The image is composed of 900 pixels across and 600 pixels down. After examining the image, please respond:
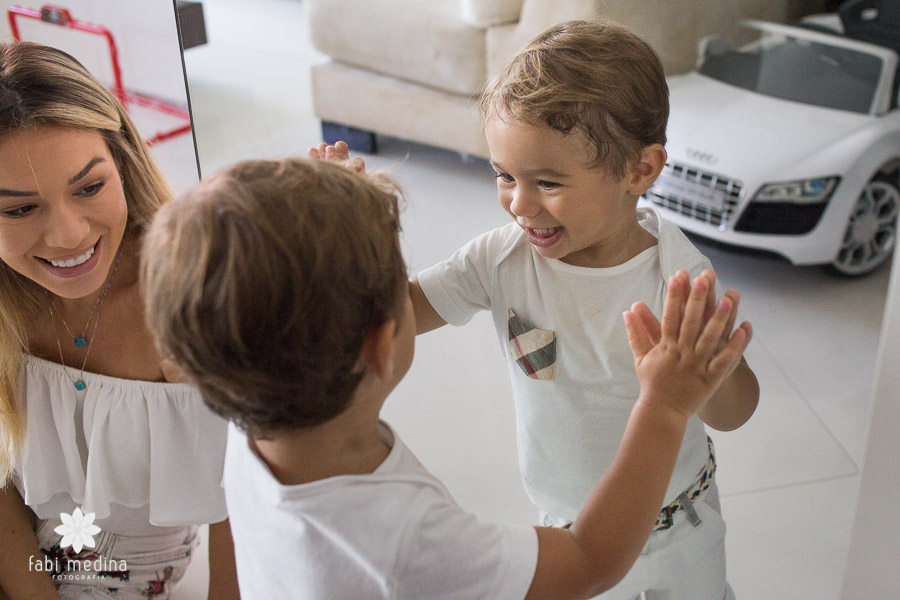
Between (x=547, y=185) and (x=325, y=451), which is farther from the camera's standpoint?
(x=547, y=185)

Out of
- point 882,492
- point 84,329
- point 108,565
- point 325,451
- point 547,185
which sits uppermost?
point 547,185

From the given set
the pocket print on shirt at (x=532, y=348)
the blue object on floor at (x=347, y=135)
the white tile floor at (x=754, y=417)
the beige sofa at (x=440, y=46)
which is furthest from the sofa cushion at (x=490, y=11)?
the pocket print on shirt at (x=532, y=348)

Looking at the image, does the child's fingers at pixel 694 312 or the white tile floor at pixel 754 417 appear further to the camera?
the white tile floor at pixel 754 417

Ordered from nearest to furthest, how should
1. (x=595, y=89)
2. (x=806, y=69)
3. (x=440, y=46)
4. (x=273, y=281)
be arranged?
1. (x=273, y=281)
2. (x=595, y=89)
3. (x=806, y=69)
4. (x=440, y=46)

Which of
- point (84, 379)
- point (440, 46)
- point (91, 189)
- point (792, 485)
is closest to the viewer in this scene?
point (91, 189)

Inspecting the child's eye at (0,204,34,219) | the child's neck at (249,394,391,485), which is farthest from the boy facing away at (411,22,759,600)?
the child's eye at (0,204,34,219)

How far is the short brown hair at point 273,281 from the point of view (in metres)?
0.46

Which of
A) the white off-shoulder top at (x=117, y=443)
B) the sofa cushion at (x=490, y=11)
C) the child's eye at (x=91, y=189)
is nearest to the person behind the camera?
the child's eye at (x=91, y=189)

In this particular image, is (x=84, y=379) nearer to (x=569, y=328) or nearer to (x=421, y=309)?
(x=421, y=309)

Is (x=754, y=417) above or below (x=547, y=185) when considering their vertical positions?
below

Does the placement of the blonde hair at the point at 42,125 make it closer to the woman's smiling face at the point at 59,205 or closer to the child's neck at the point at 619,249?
the woman's smiling face at the point at 59,205

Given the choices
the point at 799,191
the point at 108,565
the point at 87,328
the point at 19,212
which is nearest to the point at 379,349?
the point at 19,212

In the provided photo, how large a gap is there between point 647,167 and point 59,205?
0.48 metres

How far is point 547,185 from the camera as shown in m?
0.66
